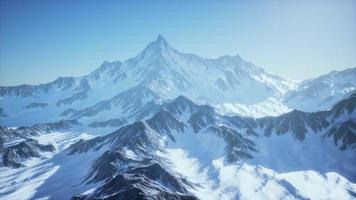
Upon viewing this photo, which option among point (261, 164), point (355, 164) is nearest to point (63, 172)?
point (261, 164)

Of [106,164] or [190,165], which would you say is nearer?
[106,164]

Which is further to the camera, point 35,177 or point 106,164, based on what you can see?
point 35,177

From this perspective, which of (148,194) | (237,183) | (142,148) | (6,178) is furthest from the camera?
(142,148)

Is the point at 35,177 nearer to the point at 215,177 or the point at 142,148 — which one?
the point at 142,148

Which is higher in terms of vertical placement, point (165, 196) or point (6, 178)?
point (6, 178)

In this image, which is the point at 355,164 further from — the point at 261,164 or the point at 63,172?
the point at 63,172

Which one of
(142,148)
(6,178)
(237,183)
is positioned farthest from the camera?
(142,148)

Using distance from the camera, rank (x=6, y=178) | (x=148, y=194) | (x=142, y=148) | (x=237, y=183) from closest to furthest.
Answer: (x=148, y=194) < (x=237, y=183) < (x=6, y=178) < (x=142, y=148)

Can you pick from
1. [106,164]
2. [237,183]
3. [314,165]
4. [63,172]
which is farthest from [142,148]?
[314,165]

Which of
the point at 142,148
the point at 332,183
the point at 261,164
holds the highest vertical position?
the point at 142,148
